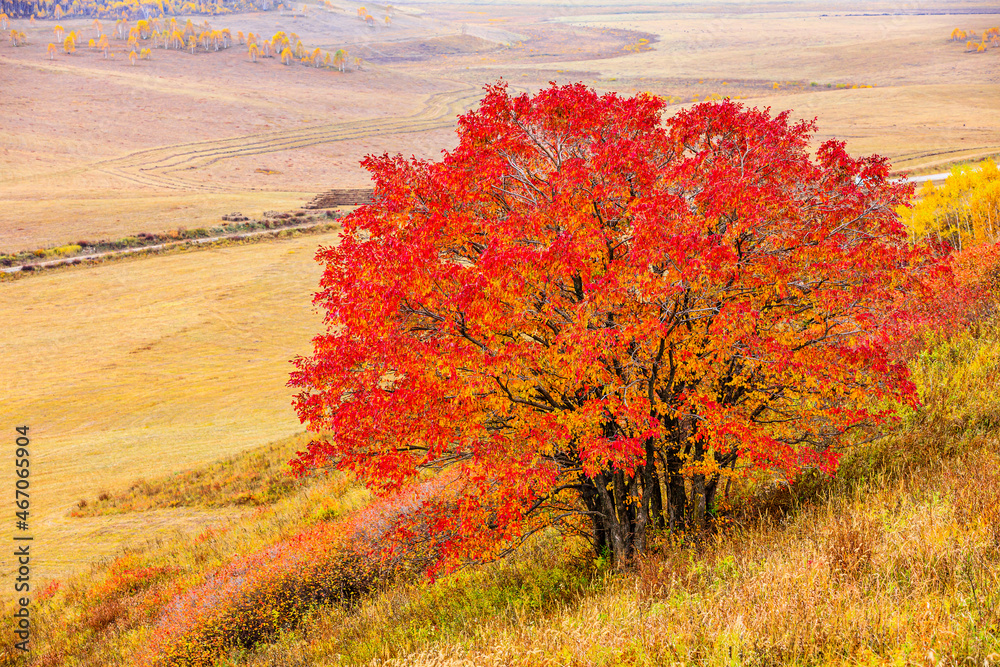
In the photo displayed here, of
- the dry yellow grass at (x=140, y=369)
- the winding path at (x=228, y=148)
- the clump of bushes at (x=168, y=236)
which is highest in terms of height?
the winding path at (x=228, y=148)

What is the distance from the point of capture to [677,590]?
698cm

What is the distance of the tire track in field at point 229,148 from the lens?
87.3 m

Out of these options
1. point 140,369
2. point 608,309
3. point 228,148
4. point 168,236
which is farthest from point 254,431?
point 228,148

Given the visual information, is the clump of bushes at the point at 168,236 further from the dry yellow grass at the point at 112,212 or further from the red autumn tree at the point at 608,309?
the red autumn tree at the point at 608,309

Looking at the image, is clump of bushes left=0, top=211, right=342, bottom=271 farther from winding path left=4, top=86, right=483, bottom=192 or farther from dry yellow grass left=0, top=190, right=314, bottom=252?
winding path left=4, top=86, right=483, bottom=192

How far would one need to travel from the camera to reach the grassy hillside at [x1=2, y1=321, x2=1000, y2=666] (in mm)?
5172

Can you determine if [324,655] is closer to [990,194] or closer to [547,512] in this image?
[547,512]

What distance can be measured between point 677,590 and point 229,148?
11184cm

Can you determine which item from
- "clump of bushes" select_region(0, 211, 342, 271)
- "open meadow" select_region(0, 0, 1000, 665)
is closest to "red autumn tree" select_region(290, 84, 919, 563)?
"open meadow" select_region(0, 0, 1000, 665)

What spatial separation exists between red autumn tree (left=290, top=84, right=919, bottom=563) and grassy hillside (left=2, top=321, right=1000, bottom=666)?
893 millimetres

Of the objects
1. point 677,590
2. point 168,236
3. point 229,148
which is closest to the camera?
point 677,590

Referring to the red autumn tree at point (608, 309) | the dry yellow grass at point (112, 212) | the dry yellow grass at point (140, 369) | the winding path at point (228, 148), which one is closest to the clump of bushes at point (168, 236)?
the dry yellow grass at point (112, 212)

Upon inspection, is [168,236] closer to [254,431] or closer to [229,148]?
[254,431]

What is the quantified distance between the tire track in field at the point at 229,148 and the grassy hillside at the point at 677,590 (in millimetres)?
78642
